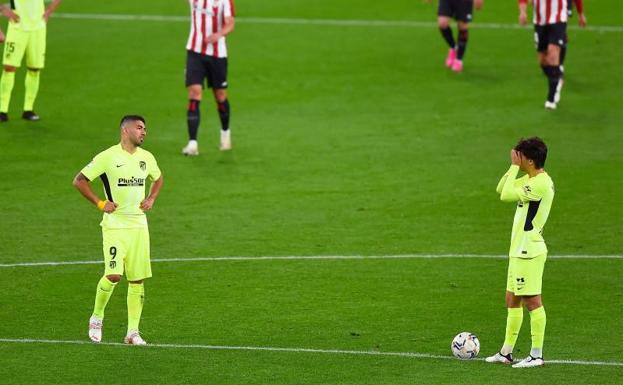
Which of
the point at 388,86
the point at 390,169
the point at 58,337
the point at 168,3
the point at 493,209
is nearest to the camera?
the point at 58,337

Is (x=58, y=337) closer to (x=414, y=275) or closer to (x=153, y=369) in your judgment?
(x=153, y=369)

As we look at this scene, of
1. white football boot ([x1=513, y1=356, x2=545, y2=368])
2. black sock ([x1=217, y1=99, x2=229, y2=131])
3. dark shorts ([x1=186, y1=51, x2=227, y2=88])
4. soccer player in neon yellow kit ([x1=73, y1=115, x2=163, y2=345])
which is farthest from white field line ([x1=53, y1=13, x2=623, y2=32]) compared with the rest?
white football boot ([x1=513, y1=356, x2=545, y2=368])

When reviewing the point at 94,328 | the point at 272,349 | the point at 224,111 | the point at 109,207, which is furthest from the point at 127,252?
the point at 224,111

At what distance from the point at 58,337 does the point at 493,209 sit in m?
7.12

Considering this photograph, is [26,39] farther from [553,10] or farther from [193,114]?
[553,10]

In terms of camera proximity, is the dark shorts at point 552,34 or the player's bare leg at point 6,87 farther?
the dark shorts at point 552,34

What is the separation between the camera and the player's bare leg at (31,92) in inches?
811

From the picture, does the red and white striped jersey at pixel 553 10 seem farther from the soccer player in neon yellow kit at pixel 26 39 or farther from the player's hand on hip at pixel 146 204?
the player's hand on hip at pixel 146 204

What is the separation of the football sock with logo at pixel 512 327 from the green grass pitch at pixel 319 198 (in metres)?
0.34

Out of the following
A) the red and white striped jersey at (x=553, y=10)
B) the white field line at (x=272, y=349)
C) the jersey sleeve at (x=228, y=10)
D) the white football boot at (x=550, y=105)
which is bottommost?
the white football boot at (x=550, y=105)

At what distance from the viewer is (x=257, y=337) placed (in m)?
12.8

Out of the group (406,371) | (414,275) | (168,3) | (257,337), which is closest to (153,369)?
(257,337)

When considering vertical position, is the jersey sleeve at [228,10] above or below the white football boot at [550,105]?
above

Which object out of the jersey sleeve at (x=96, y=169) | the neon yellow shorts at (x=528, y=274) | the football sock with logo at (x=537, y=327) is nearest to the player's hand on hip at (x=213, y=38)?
the jersey sleeve at (x=96, y=169)
